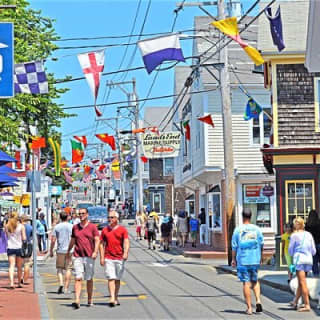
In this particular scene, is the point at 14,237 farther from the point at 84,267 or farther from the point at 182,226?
the point at 182,226

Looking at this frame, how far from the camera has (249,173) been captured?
30.6 meters

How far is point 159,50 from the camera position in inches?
707

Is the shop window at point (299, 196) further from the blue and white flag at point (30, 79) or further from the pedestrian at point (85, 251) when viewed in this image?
the pedestrian at point (85, 251)

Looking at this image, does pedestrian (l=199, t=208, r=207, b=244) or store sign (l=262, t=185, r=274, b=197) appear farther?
pedestrian (l=199, t=208, r=207, b=244)

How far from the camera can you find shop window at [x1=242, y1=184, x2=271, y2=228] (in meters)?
30.7

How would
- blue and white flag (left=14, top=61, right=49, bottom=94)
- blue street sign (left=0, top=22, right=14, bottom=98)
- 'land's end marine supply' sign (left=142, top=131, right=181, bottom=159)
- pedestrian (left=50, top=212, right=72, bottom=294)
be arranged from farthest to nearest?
1. 'land's end marine supply' sign (left=142, top=131, right=181, bottom=159)
2. blue and white flag (left=14, top=61, right=49, bottom=94)
3. pedestrian (left=50, top=212, right=72, bottom=294)
4. blue street sign (left=0, top=22, right=14, bottom=98)

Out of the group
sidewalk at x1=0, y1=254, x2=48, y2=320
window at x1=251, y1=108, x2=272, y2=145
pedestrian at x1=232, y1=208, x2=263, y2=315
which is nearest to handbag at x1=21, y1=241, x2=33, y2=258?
sidewalk at x1=0, y1=254, x2=48, y2=320

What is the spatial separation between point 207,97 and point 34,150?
1497 centimetres

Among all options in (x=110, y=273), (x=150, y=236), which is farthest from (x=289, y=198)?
(x=150, y=236)

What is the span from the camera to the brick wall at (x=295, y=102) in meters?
23.4

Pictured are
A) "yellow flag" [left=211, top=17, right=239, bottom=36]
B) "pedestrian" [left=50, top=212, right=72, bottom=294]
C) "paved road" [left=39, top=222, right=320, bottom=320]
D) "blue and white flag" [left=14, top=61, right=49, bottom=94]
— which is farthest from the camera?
"blue and white flag" [left=14, top=61, right=49, bottom=94]

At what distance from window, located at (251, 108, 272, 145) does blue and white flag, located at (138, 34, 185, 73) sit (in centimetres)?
1322

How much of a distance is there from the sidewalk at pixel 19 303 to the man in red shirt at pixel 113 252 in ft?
4.61

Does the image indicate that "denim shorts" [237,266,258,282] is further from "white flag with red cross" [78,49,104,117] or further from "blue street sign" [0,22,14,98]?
"white flag with red cross" [78,49,104,117]
